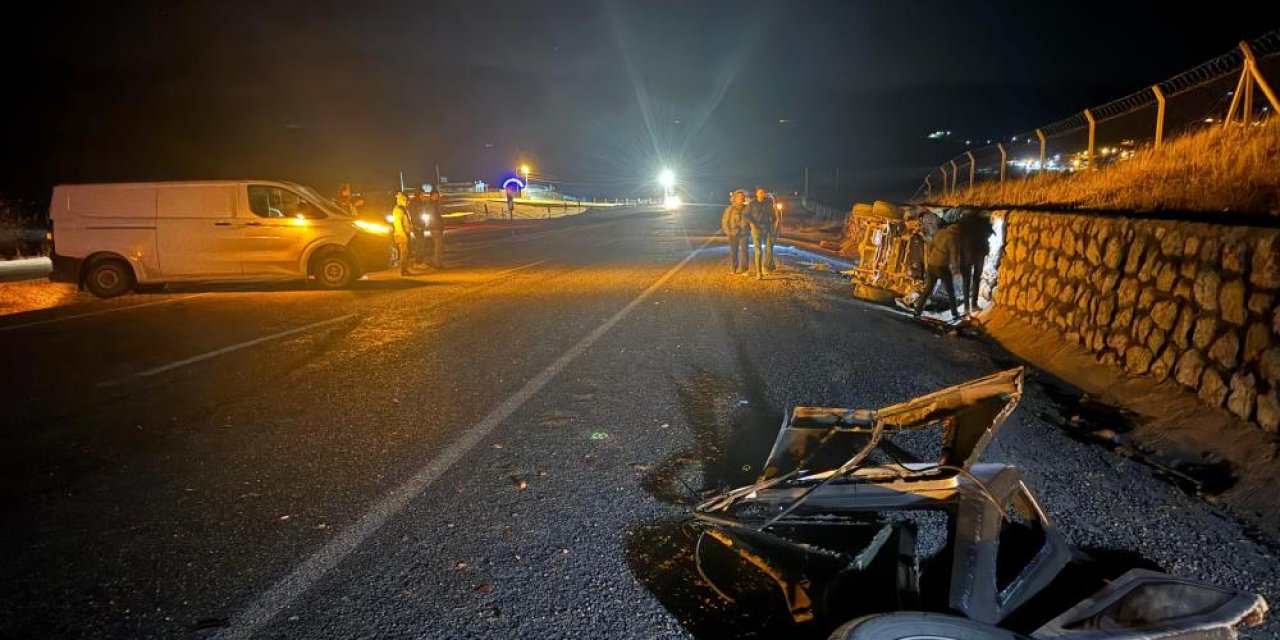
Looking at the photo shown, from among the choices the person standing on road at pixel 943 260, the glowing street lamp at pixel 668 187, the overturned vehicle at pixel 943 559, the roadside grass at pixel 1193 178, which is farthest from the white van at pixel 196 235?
the glowing street lamp at pixel 668 187

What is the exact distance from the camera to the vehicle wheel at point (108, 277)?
1102 centimetres

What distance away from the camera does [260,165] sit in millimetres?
50375

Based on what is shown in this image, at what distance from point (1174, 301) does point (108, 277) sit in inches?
560

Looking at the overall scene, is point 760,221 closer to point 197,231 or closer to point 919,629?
point 197,231

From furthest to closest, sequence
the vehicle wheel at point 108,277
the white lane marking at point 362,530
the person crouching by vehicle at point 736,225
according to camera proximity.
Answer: the person crouching by vehicle at point 736,225 → the vehicle wheel at point 108,277 → the white lane marking at point 362,530

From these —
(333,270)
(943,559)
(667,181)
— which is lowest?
(943,559)

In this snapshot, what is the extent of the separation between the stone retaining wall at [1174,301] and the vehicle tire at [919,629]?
312cm

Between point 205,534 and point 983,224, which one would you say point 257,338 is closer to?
point 205,534

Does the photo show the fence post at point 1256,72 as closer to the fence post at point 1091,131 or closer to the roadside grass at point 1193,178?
the roadside grass at point 1193,178

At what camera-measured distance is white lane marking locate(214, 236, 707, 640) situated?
2.64m

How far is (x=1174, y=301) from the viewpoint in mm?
5055

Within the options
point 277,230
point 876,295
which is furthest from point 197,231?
point 876,295

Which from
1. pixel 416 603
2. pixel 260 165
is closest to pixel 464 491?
pixel 416 603

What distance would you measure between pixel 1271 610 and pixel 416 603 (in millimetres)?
3386
